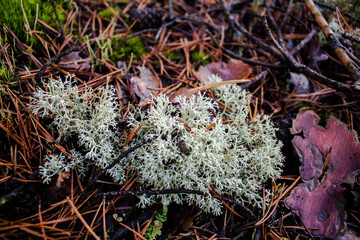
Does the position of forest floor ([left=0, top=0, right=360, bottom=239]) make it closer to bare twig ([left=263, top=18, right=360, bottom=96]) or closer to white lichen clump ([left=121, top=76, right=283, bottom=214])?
bare twig ([left=263, top=18, right=360, bottom=96])

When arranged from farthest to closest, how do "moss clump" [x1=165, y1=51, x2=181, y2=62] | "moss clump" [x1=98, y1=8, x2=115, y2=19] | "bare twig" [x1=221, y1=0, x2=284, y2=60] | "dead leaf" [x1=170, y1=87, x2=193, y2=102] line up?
"moss clump" [x1=98, y1=8, x2=115, y2=19] < "moss clump" [x1=165, y1=51, x2=181, y2=62] < "bare twig" [x1=221, y1=0, x2=284, y2=60] < "dead leaf" [x1=170, y1=87, x2=193, y2=102]

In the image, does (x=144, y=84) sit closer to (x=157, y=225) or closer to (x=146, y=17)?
(x=146, y=17)

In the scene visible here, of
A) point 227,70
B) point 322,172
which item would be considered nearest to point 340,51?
point 227,70

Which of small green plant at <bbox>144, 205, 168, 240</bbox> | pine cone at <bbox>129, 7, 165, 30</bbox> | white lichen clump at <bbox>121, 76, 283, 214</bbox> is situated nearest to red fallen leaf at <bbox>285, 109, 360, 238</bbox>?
white lichen clump at <bbox>121, 76, 283, 214</bbox>

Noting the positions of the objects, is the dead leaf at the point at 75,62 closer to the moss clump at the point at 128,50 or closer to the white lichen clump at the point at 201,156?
the moss clump at the point at 128,50

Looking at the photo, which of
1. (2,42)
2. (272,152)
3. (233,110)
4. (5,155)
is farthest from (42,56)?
(272,152)

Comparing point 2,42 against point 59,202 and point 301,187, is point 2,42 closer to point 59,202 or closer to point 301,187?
point 59,202
